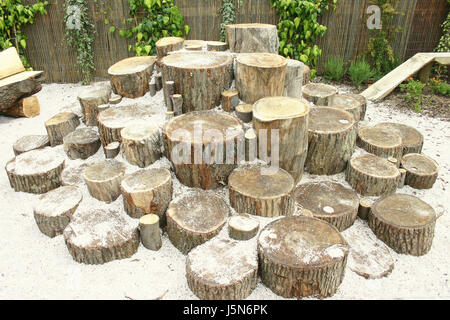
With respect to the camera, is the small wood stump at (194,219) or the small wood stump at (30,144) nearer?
the small wood stump at (194,219)

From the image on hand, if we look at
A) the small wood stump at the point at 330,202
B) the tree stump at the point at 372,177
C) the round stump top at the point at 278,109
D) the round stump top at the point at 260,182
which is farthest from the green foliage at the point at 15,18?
the tree stump at the point at 372,177

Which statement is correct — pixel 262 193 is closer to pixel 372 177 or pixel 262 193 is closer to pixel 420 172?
pixel 372 177

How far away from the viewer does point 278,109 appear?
2.76 meters

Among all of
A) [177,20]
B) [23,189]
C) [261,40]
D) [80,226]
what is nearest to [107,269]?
[80,226]

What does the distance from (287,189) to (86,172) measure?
1.64 meters

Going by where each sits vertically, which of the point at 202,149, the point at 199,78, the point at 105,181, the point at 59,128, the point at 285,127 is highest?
the point at 199,78

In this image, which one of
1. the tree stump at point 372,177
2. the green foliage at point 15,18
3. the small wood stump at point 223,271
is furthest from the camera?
the green foliage at point 15,18

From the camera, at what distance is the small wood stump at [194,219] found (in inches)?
93.6

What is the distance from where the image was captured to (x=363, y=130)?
351 centimetres

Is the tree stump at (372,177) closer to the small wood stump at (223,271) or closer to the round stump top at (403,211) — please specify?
the round stump top at (403,211)

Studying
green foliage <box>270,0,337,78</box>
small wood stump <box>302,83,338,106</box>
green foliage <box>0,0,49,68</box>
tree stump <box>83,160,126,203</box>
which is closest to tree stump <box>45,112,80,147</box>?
tree stump <box>83,160,126,203</box>

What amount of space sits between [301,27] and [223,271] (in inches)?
187

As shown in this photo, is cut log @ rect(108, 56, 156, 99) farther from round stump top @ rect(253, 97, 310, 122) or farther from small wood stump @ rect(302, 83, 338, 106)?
small wood stump @ rect(302, 83, 338, 106)

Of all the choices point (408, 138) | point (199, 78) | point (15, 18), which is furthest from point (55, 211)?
point (15, 18)
